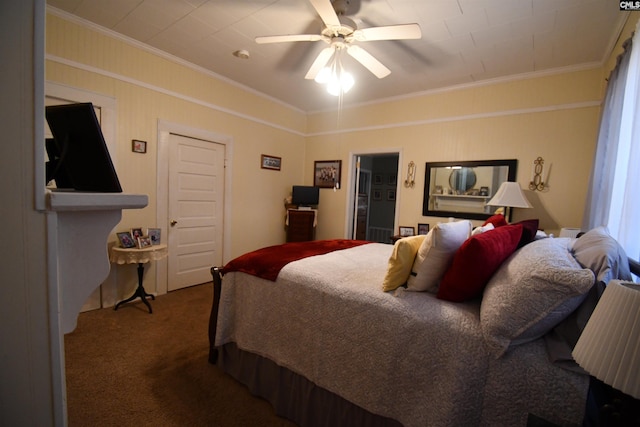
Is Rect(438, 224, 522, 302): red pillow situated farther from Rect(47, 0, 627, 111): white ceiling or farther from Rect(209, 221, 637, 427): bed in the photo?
Rect(47, 0, 627, 111): white ceiling

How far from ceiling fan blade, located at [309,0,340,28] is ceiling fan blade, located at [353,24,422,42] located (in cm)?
22

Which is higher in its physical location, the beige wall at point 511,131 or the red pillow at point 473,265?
the beige wall at point 511,131

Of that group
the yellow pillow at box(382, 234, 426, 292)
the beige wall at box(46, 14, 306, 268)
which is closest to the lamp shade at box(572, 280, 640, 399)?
the yellow pillow at box(382, 234, 426, 292)

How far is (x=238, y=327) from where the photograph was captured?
1.86m

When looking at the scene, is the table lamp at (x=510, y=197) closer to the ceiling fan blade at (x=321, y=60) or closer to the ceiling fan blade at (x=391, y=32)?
the ceiling fan blade at (x=391, y=32)

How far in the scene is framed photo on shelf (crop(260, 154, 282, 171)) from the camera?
171 inches

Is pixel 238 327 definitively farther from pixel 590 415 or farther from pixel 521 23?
pixel 521 23

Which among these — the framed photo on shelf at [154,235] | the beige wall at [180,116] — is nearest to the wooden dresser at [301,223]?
the beige wall at [180,116]

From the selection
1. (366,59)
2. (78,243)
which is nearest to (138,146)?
(366,59)

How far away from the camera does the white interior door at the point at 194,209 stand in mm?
3355

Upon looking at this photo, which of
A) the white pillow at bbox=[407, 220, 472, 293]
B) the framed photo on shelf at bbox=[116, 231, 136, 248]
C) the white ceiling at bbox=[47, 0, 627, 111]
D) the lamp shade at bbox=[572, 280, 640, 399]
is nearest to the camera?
the lamp shade at bbox=[572, 280, 640, 399]

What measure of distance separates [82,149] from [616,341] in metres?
1.39

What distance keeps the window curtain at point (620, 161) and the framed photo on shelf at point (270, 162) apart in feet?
12.8

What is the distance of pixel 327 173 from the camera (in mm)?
4801
